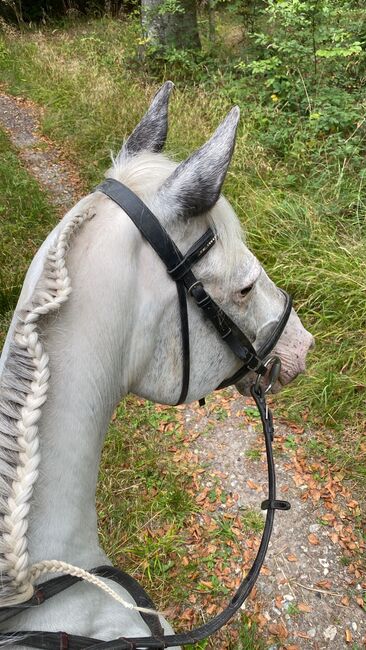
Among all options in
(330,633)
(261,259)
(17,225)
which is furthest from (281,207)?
(330,633)

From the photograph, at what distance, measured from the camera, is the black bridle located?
3.65 feet

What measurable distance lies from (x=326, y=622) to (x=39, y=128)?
7.58 metres

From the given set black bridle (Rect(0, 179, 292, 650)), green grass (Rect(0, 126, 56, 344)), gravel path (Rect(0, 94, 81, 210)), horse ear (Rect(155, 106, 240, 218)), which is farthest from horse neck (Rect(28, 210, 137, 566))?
gravel path (Rect(0, 94, 81, 210))

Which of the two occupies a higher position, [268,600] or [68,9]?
[68,9]

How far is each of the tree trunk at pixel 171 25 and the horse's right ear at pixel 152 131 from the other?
647cm

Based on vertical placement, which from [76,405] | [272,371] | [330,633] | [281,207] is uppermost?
[76,405]

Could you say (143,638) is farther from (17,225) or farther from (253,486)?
(17,225)

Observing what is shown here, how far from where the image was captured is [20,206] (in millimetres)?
5332

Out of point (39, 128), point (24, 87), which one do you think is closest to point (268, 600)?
point (39, 128)

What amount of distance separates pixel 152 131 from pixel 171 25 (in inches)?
268

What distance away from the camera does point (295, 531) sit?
10.4ft

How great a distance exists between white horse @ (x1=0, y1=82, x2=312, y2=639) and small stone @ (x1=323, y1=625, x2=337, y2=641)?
1815 mm

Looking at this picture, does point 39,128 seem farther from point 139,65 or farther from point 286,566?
point 286,566

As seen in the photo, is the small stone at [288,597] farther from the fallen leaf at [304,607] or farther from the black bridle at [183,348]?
the black bridle at [183,348]
